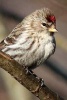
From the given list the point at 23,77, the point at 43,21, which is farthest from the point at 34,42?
the point at 23,77

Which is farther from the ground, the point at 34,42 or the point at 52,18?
the point at 52,18

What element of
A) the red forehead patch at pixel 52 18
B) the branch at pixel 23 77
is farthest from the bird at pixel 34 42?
the branch at pixel 23 77

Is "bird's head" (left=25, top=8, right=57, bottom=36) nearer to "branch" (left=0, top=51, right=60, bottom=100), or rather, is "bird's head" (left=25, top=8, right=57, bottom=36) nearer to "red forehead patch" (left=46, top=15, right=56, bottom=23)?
"red forehead patch" (left=46, top=15, right=56, bottom=23)

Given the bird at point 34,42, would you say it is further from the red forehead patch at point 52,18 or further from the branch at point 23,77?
the branch at point 23,77

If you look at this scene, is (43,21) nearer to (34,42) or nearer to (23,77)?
(34,42)

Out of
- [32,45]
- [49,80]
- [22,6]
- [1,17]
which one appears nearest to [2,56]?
[32,45]

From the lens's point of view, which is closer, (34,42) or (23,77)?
(23,77)

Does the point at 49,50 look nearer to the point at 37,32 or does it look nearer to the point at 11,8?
the point at 37,32
